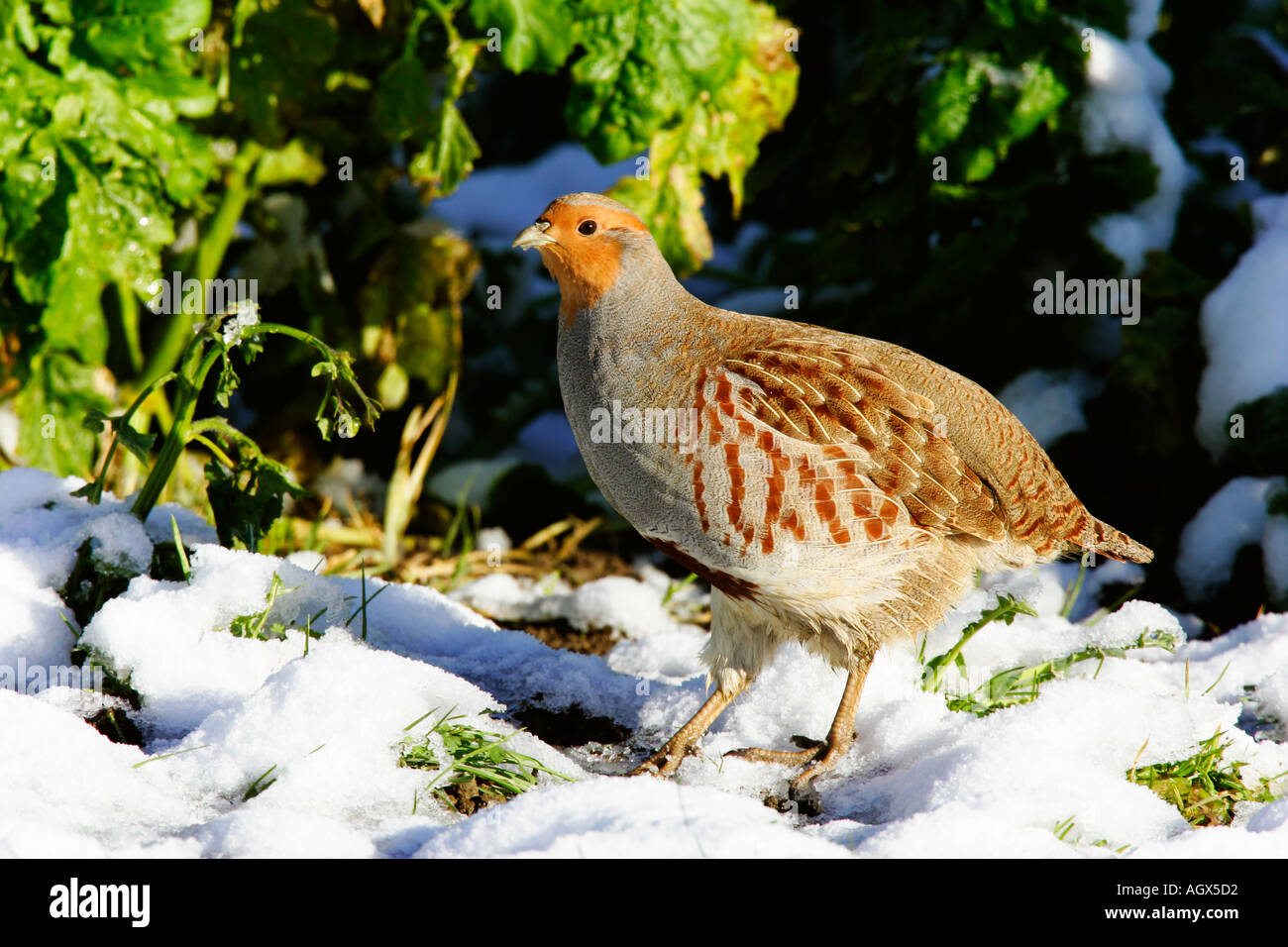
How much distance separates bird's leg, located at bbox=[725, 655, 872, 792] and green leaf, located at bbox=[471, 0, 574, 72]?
74.0 inches

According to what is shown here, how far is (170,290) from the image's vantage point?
4.21 m

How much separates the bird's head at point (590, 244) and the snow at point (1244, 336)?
2230 mm

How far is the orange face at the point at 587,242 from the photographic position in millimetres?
2658

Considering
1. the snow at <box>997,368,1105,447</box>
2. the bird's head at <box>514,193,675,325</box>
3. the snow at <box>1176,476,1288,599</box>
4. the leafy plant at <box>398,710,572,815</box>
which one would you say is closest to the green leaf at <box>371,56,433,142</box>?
the bird's head at <box>514,193,675,325</box>

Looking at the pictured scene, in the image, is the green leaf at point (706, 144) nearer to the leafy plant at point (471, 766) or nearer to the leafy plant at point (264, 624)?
the leafy plant at point (264, 624)

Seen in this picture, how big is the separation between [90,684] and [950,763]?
1.86 meters

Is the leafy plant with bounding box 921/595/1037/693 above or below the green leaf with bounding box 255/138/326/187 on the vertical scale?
below

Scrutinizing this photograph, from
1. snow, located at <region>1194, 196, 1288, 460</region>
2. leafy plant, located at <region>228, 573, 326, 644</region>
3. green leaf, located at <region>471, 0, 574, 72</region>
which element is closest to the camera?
leafy plant, located at <region>228, 573, 326, 644</region>

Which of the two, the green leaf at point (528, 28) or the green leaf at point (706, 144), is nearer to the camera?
the green leaf at point (528, 28)

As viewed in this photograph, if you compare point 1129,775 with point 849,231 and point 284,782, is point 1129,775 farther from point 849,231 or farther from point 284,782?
point 849,231

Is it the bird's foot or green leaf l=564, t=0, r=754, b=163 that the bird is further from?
green leaf l=564, t=0, r=754, b=163

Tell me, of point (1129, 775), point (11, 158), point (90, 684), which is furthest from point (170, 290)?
point (1129, 775)

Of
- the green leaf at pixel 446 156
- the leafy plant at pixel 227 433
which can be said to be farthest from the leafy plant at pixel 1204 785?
the green leaf at pixel 446 156

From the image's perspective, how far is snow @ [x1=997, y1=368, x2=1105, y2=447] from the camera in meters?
4.16
